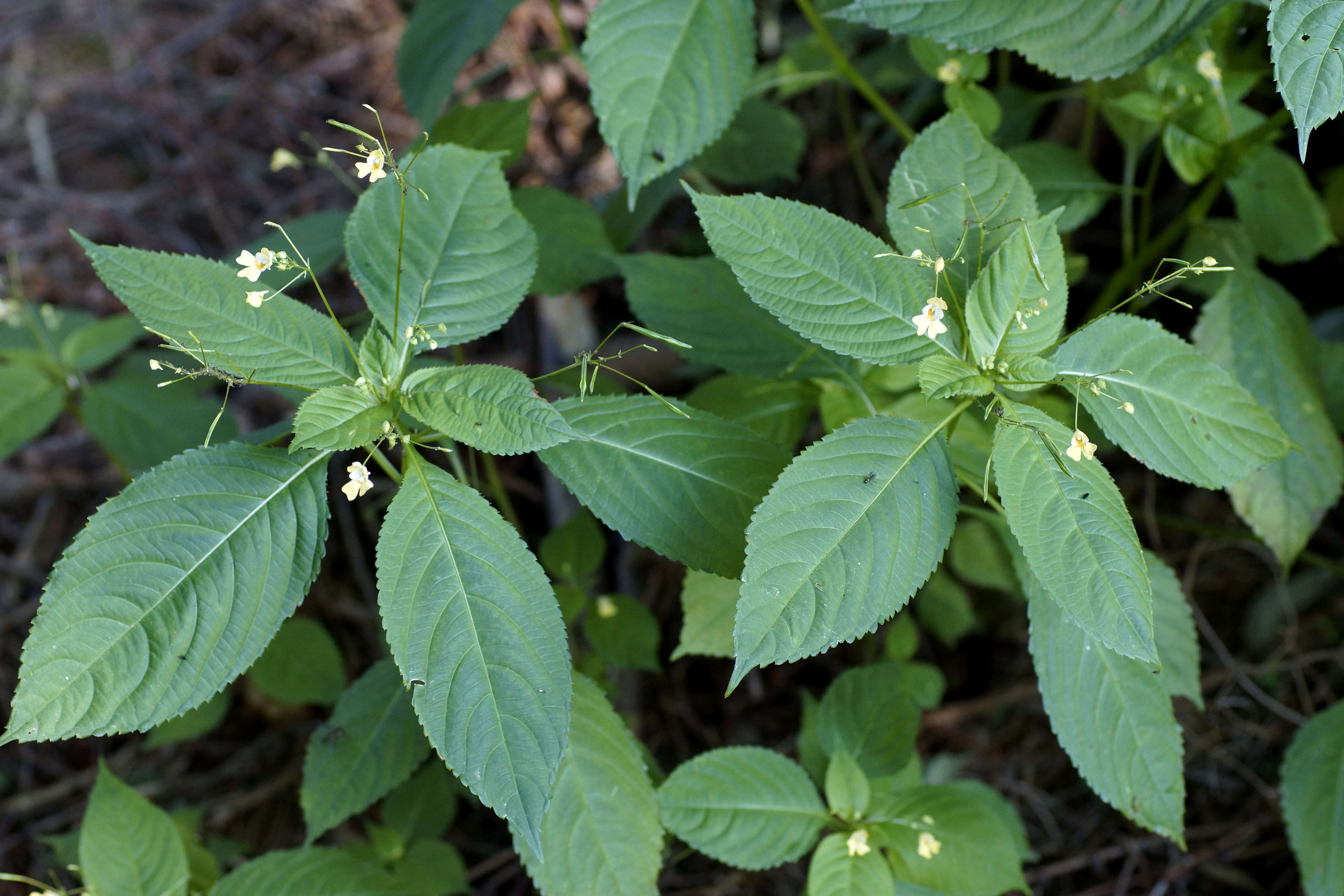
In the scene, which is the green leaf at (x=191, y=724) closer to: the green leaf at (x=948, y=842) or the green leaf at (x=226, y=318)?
the green leaf at (x=226, y=318)

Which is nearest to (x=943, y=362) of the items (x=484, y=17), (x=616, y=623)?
(x=616, y=623)

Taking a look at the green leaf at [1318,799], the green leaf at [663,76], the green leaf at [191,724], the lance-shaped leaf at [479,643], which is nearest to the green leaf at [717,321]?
the green leaf at [663,76]

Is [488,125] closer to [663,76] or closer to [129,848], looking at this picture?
[663,76]

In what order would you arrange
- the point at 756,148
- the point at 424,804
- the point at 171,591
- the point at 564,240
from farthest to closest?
the point at 756,148
the point at 424,804
the point at 564,240
the point at 171,591

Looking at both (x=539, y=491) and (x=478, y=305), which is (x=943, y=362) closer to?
(x=478, y=305)

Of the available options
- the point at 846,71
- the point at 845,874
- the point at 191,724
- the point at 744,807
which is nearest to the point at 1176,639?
the point at 845,874

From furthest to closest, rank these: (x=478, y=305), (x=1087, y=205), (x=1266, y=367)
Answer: (x=1087, y=205) < (x=1266, y=367) < (x=478, y=305)
